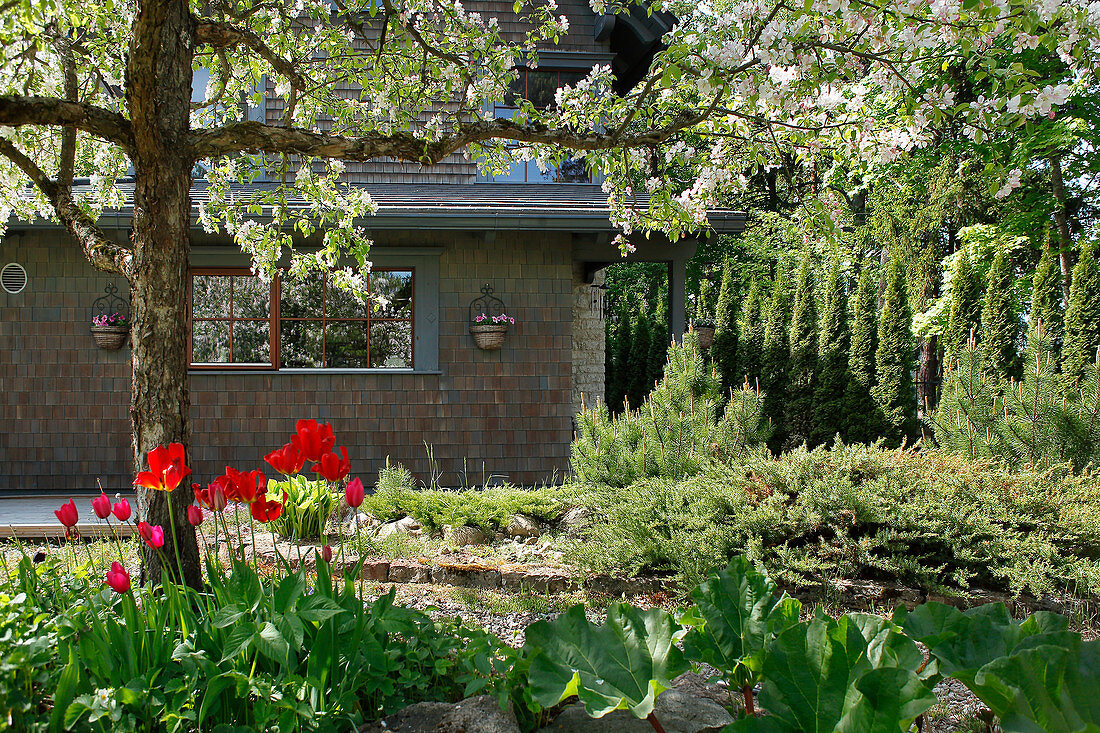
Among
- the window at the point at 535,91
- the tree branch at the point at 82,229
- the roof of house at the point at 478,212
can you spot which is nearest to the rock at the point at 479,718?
the tree branch at the point at 82,229

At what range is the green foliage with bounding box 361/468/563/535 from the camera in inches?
173

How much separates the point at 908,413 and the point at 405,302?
17.5 feet

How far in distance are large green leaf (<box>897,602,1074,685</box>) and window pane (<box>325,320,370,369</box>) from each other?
6296 mm

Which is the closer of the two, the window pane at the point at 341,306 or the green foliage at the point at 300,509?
the green foliage at the point at 300,509

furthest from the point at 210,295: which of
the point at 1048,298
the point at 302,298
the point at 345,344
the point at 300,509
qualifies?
the point at 1048,298

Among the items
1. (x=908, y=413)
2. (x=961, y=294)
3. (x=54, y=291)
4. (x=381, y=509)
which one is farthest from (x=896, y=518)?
(x=54, y=291)

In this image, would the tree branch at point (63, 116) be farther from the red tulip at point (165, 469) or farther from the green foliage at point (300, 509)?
the green foliage at point (300, 509)

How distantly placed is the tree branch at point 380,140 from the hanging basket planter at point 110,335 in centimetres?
439

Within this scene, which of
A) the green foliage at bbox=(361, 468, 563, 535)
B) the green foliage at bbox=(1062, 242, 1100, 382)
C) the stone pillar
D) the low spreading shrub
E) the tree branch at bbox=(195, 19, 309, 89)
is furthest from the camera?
the stone pillar

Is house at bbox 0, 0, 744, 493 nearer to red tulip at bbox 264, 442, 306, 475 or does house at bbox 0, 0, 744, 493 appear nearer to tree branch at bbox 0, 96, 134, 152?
tree branch at bbox 0, 96, 134, 152

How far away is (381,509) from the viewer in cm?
471

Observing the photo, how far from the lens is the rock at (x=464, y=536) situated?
167 inches

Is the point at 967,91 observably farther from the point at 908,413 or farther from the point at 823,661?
the point at 823,661

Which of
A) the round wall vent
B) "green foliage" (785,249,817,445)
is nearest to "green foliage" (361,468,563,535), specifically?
"green foliage" (785,249,817,445)
